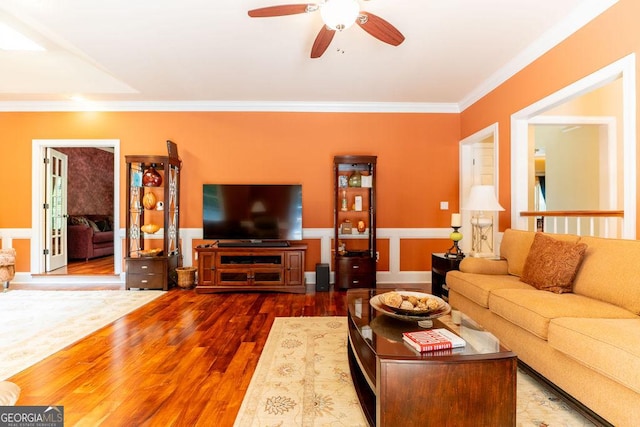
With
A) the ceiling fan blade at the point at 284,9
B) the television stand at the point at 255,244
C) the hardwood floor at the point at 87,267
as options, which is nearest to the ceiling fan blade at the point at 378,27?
the ceiling fan blade at the point at 284,9

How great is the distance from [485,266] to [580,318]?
53.0 inches

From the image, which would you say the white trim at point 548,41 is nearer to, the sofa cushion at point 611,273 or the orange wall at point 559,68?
the orange wall at point 559,68

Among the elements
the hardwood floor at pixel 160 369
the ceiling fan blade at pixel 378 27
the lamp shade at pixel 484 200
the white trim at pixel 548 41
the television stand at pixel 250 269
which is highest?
the white trim at pixel 548 41

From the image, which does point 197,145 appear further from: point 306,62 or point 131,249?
point 306,62

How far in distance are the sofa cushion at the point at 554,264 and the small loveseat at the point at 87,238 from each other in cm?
774

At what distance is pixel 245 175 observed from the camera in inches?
193

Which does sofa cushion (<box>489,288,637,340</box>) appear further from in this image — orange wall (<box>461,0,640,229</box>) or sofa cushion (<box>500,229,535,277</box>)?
orange wall (<box>461,0,640,229</box>)

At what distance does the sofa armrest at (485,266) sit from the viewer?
3.05m

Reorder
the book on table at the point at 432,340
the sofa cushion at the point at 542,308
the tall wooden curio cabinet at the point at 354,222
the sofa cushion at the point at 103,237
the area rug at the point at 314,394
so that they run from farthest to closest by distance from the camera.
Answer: the sofa cushion at the point at 103,237 → the tall wooden curio cabinet at the point at 354,222 → the sofa cushion at the point at 542,308 → the area rug at the point at 314,394 → the book on table at the point at 432,340

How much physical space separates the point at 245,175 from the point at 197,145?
2.88 ft

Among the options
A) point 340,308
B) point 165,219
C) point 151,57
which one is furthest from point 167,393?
point 151,57

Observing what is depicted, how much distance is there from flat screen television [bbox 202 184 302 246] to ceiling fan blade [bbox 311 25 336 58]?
218cm

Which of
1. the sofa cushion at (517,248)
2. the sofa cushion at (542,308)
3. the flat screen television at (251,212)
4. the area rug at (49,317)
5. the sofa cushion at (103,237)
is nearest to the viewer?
the sofa cushion at (542,308)

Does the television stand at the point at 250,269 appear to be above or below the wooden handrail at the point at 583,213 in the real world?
below
